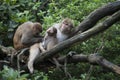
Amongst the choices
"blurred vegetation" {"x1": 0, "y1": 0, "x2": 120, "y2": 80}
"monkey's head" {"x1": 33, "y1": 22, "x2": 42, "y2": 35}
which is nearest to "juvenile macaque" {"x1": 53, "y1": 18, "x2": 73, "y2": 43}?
"blurred vegetation" {"x1": 0, "y1": 0, "x2": 120, "y2": 80}

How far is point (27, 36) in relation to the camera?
6.27 metres

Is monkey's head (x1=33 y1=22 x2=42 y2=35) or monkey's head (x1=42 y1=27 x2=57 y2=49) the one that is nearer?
monkey's head (x1=42 y1=27 x2=57 y2=49)

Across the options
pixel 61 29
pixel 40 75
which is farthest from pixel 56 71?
pixel 61 29

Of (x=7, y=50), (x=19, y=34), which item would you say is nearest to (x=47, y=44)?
(x=7, y=50)

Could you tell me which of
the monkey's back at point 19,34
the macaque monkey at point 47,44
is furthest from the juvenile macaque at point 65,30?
the monkey's back at point 19,34

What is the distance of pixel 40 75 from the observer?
6.13 metres

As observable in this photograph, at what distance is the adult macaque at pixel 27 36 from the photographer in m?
6.20

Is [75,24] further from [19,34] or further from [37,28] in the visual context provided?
[19,34]

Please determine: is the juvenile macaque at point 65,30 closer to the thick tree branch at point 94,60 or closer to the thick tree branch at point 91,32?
the thick tree branch at point 94,60

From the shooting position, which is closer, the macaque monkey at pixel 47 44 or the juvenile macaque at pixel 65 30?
the macaque monkey at pixel 47 44

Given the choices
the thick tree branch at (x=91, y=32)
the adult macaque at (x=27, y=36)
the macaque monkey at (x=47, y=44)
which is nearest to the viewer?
the thick tree branch at (x=91, y=32)

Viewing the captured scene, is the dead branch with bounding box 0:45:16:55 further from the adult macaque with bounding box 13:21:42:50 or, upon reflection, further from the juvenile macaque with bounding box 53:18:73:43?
the juvenile macaque with bounding box 53:18:73:43

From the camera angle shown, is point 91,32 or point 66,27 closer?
point 91,32

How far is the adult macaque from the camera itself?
6199 millimetres
